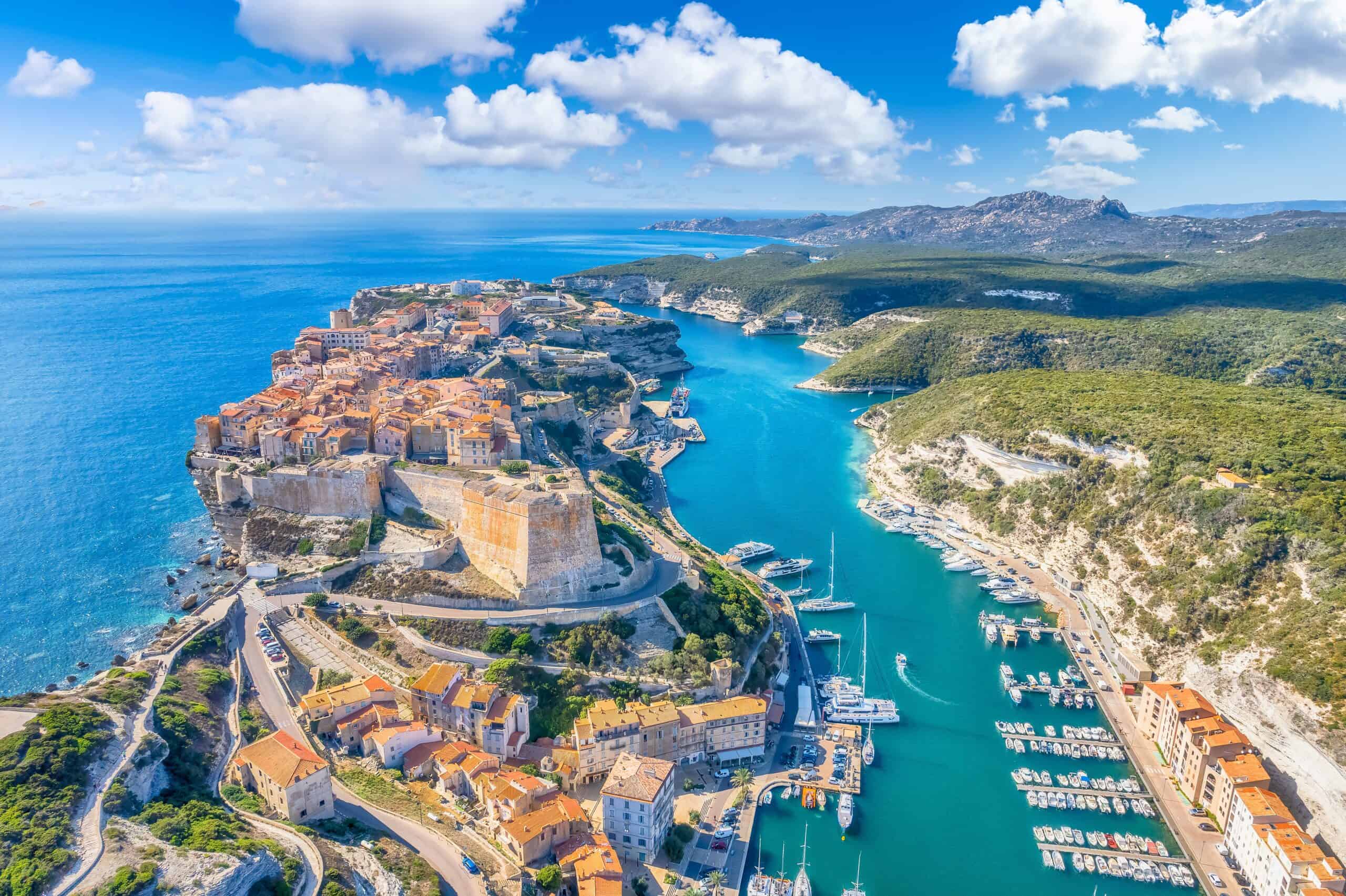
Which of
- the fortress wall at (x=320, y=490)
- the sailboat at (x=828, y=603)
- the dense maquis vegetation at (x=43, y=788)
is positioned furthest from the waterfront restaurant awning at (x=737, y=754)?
the fortress wall at (x=320, y=490)

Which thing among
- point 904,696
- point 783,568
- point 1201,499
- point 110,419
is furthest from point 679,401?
point 904,696

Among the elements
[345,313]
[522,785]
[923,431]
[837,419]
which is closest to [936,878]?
[522,785]

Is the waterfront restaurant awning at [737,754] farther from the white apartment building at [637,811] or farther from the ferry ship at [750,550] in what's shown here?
the ferry ship at [750,550]

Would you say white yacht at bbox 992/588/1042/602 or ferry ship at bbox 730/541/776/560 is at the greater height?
ferry ship at bbox 730/541/776/560

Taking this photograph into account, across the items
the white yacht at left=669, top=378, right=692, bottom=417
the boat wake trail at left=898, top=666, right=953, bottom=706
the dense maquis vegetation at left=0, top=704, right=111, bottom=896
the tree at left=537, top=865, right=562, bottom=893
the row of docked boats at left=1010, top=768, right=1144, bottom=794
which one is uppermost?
the dense maquis vegetation at left=0, top=704, right=111, bottom=896

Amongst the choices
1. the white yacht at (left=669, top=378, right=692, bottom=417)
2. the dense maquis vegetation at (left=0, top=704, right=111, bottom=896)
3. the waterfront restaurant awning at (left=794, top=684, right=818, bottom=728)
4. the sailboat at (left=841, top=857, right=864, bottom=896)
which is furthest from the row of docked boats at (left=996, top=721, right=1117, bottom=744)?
the white yacht at (left=669, top=378, right=692, bottom=417)

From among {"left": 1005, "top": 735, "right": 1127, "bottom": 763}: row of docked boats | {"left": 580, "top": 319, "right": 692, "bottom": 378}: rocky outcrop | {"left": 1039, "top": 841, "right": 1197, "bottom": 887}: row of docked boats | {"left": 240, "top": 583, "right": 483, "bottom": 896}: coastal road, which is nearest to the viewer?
{"left": 240, "top": 583, "right": 483, "bottom": 896}: coastal road

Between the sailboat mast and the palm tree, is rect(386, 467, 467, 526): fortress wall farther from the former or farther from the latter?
the sailboat mast
